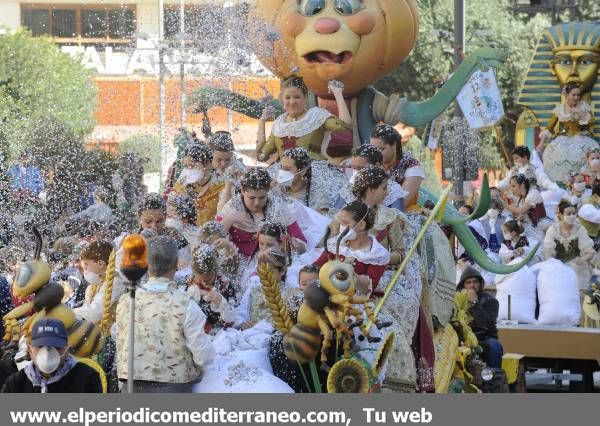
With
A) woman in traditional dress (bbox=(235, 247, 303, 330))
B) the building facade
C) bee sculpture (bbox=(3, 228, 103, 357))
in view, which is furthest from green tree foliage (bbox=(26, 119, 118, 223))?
bee sculpture (bbox=(3, 228, 103, 357))

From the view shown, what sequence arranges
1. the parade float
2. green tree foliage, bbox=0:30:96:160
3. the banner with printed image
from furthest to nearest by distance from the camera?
1. green tree foliage, bbox=0:30:96:160
2. the banner with printed image
3. the parade float

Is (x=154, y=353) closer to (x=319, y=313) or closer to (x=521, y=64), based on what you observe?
(x=319, y=313)

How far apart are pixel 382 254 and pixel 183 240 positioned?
1378mm

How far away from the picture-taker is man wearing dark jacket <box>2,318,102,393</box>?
7691 millimetres

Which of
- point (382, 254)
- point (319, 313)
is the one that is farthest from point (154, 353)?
point (382, 254)

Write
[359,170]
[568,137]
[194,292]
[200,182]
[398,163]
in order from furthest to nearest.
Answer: [568,137], [200,182], [398,163], [359,170], [194,292]

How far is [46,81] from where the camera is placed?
124 ft

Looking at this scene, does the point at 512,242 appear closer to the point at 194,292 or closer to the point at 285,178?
the point at 285,178

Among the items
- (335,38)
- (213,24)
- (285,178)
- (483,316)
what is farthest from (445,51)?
(285,178)

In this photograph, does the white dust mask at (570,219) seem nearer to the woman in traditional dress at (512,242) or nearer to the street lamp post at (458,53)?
the woman in traditional dress at (512,242)

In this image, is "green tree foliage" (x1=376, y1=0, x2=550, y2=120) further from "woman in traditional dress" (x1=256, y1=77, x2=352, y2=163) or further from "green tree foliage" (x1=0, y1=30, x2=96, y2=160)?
"woman in traditional dress" (x1=256, y1=77, x2=352, y2=163)

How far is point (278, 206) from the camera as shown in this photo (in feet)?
34.6

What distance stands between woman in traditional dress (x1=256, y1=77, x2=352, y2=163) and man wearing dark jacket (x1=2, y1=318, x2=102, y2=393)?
4320 mm

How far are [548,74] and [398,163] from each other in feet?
40.0
